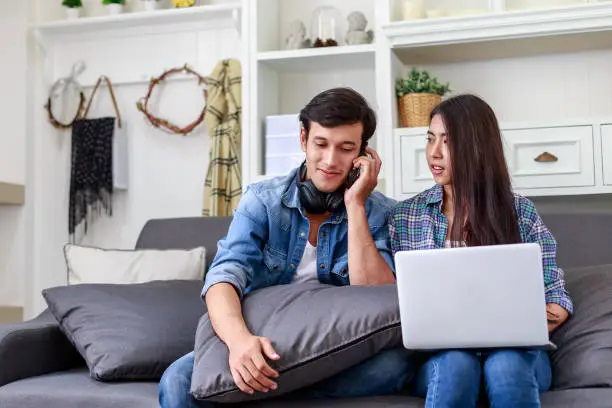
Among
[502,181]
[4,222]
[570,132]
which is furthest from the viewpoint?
[4,222]

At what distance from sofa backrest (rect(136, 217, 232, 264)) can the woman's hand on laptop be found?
106cm

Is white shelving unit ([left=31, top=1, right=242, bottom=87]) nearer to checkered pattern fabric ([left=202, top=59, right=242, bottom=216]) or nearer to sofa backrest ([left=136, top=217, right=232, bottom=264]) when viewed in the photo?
checkered pattern fabric ([left=202, top=59, right=242, bottom=216])

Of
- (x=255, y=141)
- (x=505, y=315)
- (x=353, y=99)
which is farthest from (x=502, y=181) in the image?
(x=255, y=141)

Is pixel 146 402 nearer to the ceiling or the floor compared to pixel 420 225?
nearer to the floor

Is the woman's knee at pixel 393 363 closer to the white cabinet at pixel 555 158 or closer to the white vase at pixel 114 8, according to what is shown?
the white cabinet at pixel 555 158

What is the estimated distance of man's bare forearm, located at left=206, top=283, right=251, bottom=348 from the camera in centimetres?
139

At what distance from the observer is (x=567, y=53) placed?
2.73 meters

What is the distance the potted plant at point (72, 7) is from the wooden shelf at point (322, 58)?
3.16ft

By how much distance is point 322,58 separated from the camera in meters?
2.77

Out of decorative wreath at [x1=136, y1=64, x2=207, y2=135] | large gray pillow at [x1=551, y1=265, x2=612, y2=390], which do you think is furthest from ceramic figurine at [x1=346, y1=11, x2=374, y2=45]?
large gray pillow at [x1=551, y1=265, x2=612, y2=390]

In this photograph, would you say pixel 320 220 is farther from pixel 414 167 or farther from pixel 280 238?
pixel 414 167

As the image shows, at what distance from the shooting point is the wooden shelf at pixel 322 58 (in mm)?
2689

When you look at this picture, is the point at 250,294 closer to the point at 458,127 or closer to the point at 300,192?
the point at 300,192

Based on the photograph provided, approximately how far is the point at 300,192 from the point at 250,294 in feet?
0.94
